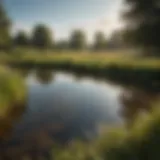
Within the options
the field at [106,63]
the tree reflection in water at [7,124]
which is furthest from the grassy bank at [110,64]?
the tree reflection in water at [7,124]

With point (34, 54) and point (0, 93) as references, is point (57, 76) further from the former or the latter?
point (0, 93)

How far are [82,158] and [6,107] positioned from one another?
52cm

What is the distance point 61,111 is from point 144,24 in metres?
0.58

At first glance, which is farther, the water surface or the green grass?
the green grass

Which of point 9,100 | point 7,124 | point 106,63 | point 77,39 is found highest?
point 77,39

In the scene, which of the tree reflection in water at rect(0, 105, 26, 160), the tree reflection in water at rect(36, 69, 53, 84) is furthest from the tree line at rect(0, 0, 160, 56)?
the tree reflection in water at rect(0, 105, 26, 160)

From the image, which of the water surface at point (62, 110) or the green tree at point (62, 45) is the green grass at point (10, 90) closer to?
the water surface at point (62, 110)

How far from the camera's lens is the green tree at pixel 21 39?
5.15 ft

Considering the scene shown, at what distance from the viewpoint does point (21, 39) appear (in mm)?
1583

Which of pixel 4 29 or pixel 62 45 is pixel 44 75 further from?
pixel 4 29

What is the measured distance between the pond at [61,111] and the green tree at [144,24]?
0.80 ft

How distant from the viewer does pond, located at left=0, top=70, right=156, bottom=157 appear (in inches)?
57.9

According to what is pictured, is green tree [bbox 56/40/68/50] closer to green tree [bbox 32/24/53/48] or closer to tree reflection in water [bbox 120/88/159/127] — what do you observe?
green tree [bbox 32/24/53/48]

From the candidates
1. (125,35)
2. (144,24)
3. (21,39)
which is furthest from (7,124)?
(144,24)
